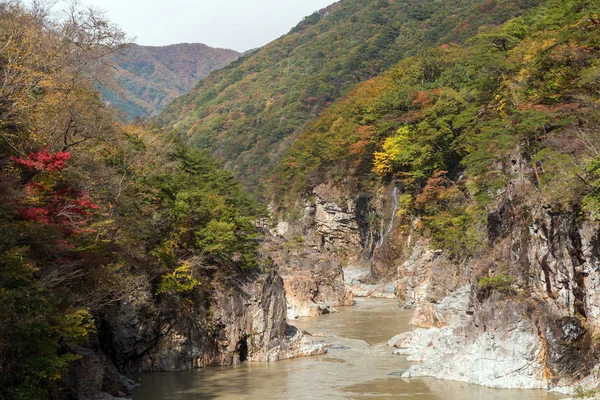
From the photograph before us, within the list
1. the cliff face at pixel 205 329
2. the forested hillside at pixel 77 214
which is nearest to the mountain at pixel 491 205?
the cliff face at pixel 205 329

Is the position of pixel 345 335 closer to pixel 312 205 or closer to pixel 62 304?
pixel 62 304

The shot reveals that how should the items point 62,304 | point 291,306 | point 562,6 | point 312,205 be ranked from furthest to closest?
point 312,205
point 291,306
point 562,6
point 62,304

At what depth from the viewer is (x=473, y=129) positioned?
4403cm

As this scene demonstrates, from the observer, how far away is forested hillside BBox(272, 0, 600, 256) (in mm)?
24219

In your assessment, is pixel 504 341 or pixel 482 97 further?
pixel 482 97

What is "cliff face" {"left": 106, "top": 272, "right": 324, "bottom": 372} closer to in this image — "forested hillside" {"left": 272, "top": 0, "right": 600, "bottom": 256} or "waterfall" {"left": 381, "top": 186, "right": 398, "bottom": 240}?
"forested hillside" {"left": 272, "top": 0, "right": 600, "bottom": 256}

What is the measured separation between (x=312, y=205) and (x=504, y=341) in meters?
48.0

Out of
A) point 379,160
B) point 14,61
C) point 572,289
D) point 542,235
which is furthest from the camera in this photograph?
point 379,160

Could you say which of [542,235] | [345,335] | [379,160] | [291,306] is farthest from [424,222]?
[542,235]

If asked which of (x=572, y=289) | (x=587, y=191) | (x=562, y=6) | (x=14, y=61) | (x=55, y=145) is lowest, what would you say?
(x=572, y=289)

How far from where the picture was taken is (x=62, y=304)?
16.5m

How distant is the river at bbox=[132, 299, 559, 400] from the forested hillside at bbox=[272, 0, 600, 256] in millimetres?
7805

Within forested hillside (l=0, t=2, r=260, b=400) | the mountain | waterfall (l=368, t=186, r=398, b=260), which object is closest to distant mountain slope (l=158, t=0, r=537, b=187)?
the mountain

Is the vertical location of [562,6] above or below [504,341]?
above
